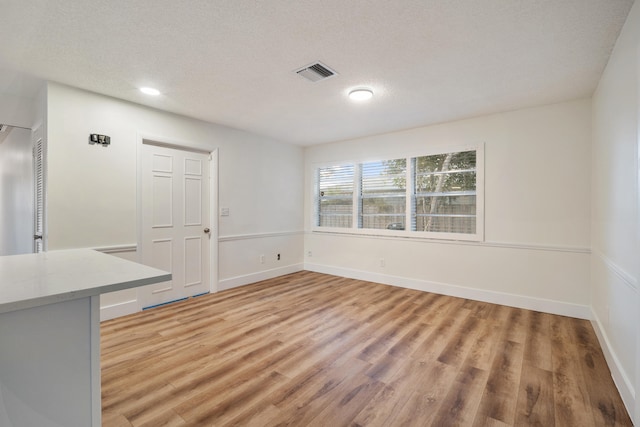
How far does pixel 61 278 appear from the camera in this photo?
3.91 ft

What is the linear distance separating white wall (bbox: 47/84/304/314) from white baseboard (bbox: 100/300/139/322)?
13 millimetres

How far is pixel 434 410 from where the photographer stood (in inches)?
70.2

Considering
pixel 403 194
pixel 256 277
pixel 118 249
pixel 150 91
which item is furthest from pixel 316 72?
pixel 256 277

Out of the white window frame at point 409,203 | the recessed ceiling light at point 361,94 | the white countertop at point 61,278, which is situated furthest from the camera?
the white window frame at point 409,203

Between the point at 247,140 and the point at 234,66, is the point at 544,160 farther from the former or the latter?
the point at 247,140

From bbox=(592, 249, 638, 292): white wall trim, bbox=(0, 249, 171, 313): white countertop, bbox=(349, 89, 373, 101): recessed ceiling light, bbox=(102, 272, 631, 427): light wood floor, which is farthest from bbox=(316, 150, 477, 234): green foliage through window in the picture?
bbox=(0, 249, 171, 313): white countertop

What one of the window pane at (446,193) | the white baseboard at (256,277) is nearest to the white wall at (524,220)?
the window pane at (446,193)

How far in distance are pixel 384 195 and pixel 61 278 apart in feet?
14.1

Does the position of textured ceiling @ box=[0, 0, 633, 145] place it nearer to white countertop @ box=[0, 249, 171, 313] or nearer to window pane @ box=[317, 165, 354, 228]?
white countertop @ box=[0, 249, 171, 313]

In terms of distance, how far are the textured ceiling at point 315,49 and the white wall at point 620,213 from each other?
0.25 meters

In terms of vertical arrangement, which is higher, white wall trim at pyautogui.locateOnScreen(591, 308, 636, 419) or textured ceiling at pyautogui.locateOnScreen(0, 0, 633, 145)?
textured ceiling at pyautogui.locateOnScreen(0, 0, 633, 145)

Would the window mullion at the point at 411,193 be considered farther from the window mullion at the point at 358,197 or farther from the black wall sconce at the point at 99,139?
the black wall sconce at the point at 99,139

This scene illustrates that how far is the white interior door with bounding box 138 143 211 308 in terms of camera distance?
3.59 m

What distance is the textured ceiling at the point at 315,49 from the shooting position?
1.83 m
